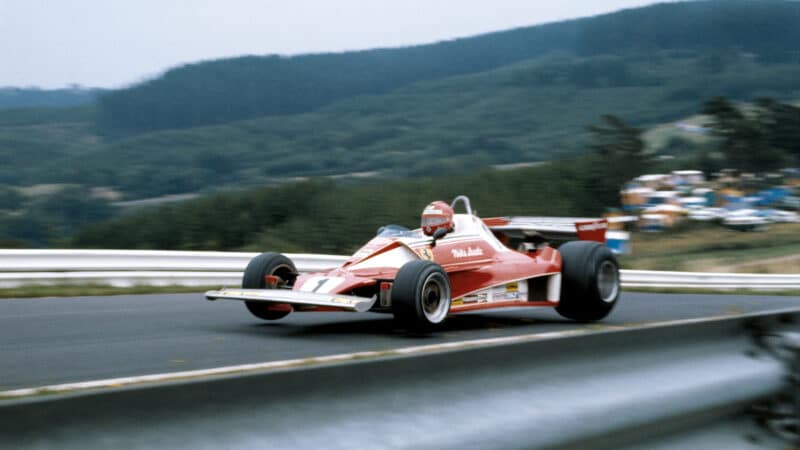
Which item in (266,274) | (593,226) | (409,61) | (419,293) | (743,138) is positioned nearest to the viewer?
(419,293)

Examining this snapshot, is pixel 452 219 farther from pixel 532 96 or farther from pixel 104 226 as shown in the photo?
pixel 532 96

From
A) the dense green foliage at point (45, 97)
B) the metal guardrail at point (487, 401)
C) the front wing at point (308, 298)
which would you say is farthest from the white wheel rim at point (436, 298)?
the dense green foliage at point (45, 97)

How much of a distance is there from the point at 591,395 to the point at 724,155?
54921 mm

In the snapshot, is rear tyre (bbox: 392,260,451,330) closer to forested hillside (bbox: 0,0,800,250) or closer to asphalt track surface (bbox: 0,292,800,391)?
asphalt track surface (bbox: 0,292,800,391)

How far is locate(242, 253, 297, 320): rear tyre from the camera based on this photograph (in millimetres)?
8375

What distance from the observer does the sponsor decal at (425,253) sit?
27.7 feet

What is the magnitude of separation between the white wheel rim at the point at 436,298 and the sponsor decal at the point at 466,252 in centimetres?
73

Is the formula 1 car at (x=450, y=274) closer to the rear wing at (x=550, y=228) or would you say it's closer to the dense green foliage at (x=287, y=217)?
the rear wing at (x=550, y=228)

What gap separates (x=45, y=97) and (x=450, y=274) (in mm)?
29644

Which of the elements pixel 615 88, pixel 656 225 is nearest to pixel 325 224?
pixel 656 225

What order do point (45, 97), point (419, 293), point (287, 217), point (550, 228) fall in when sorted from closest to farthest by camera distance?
point (419, 293)
point (550, 228)
point (287, 217)
point (45, 97)

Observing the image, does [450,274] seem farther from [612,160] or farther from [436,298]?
[612,160]

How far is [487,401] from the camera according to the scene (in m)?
3.36

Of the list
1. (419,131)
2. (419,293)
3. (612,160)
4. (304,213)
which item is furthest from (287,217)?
(419,131)
